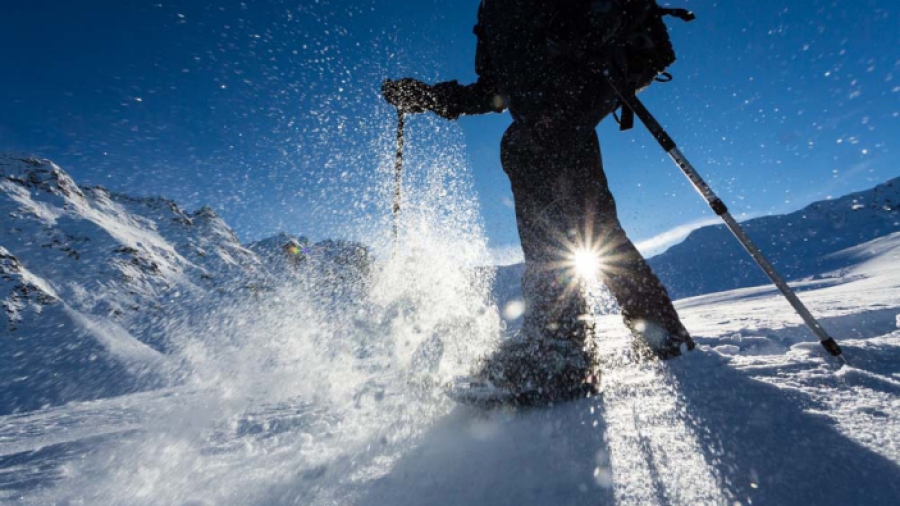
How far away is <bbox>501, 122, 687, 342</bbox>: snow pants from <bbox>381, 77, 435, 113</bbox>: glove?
1203 millimetres

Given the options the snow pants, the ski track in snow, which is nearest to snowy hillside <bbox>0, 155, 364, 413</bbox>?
the ski track in snow

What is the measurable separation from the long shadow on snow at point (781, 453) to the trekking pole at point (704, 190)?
2.64 ft

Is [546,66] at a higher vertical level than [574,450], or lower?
higher

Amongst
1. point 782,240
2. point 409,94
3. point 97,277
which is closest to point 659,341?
point 409,94

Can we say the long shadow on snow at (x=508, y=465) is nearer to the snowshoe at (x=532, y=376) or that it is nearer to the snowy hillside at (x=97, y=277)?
the snowshoe at (x=532, y=376)

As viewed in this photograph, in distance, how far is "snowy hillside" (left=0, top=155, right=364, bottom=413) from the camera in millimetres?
43531

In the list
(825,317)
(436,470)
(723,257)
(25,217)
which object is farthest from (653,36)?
(723,257)

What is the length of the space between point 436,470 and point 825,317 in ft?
10.3

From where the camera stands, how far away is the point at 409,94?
329 centimetres

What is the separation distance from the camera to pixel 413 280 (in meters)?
4.05

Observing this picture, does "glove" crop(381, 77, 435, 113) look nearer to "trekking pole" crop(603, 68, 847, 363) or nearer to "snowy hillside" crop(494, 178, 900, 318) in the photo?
"trekking pole" crop(603, 68, 847, 363)

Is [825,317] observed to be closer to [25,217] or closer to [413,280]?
[413,280]

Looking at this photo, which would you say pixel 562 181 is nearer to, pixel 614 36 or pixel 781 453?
pixel 614 36

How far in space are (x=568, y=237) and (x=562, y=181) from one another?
328mm
